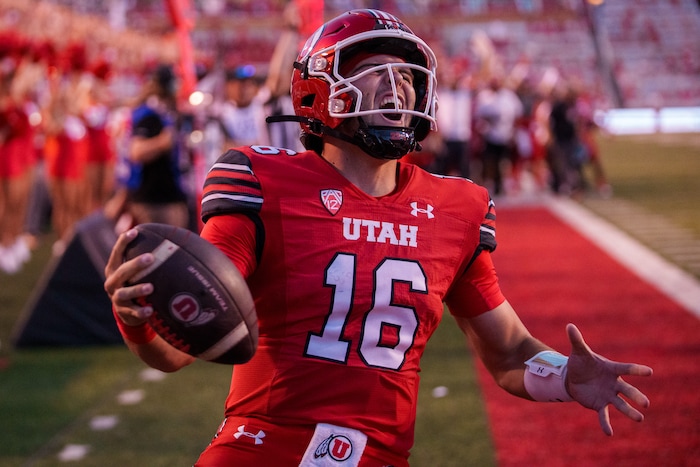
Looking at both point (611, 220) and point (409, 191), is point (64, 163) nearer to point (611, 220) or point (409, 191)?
point (611, 220)

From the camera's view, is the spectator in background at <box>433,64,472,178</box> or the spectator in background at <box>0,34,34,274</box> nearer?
the spectator in background at <box>0,34,34,274</box>

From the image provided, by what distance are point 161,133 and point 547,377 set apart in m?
5.11

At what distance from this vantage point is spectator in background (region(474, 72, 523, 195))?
53.8 ft

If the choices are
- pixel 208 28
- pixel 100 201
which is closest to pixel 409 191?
pixel 100 201

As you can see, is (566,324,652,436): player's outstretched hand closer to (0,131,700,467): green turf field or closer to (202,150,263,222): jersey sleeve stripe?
(202,150,263,222): jersey sleeve stripe

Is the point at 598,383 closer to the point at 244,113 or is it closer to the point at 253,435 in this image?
the point at 253,435

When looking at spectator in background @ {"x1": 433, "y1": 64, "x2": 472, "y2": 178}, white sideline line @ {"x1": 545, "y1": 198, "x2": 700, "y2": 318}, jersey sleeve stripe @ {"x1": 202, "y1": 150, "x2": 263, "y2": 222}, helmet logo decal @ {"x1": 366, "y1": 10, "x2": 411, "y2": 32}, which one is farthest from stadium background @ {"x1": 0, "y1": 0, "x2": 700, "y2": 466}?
spectator in background @ {"x1": 433, "y1": 64, "x2": 472, "y2": 178}

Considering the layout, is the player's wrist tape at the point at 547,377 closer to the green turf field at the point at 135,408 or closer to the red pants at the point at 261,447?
the red pants at the point at 261,447

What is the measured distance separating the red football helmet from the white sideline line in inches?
219

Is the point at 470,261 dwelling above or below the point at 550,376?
above

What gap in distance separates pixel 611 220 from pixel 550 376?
11.1 metres

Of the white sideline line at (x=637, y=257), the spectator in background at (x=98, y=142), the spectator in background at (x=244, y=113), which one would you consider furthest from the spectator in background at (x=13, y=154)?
the white sideline line at (x=637, y=257)

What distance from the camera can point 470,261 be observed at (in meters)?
2.54

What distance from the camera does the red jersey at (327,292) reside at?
226 cm
